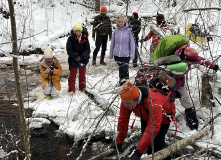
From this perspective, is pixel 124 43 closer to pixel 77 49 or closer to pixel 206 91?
pixel 77 49

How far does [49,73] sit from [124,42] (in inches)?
79.3

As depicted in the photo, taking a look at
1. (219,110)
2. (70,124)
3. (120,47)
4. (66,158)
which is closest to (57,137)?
(70,124)

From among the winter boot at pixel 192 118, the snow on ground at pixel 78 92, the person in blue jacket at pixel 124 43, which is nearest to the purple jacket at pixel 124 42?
the person in blue jacket at pixel 124 43

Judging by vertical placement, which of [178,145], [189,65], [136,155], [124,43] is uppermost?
[124,43]

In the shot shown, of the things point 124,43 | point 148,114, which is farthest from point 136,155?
point 124,43

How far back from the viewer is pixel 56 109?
525cm

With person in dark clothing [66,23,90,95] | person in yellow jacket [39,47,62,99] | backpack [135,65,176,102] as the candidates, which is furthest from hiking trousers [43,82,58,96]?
backpack [135,65,176,102]

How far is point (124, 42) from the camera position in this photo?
20.2 feet

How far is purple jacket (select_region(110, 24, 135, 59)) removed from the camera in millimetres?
6102

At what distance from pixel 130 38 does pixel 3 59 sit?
5.32m

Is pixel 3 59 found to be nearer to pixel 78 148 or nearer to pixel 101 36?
pixel 101 36

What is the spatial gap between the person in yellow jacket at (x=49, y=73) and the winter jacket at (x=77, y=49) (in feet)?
1.18

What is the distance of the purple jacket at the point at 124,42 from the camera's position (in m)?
6.10

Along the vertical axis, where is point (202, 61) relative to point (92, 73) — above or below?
above
